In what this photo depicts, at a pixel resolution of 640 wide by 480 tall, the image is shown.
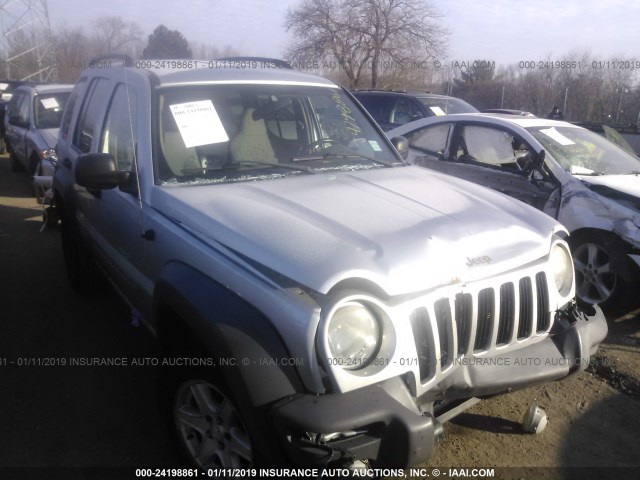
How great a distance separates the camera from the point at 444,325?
7.75 ft

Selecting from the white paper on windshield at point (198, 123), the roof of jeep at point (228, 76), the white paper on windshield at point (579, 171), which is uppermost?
the roof of jeep at point (228, 76)

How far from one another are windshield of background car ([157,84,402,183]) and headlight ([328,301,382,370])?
132cm

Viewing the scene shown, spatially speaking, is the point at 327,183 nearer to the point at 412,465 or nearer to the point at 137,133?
the point at 137,133

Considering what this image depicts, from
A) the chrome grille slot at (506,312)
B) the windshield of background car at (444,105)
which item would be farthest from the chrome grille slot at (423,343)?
the windshield of background car at (444,105)

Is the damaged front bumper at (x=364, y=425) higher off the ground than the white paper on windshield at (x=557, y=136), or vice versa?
the white paper on windshield at (x=557, y=136)

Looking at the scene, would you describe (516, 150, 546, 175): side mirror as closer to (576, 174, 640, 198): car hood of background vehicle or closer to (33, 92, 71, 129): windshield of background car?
(576, 174, 640, 198): car hood of background vehicle

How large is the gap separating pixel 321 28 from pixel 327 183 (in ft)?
59.1

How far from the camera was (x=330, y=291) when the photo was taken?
85.9 inches

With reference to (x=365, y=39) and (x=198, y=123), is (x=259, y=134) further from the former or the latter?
(x=365, y=39)

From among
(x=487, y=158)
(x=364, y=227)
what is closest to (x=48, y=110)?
(x=487, y=158)

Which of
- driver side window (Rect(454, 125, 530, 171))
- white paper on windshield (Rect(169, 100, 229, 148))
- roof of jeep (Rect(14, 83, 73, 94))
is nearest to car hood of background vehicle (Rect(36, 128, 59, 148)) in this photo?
roof of jeep (Rect(14, 83, 73, 94))

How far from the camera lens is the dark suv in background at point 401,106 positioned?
10.5 m

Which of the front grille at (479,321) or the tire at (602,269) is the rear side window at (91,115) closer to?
the front grille at (479,321)

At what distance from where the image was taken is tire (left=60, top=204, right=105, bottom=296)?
4.95 metres
